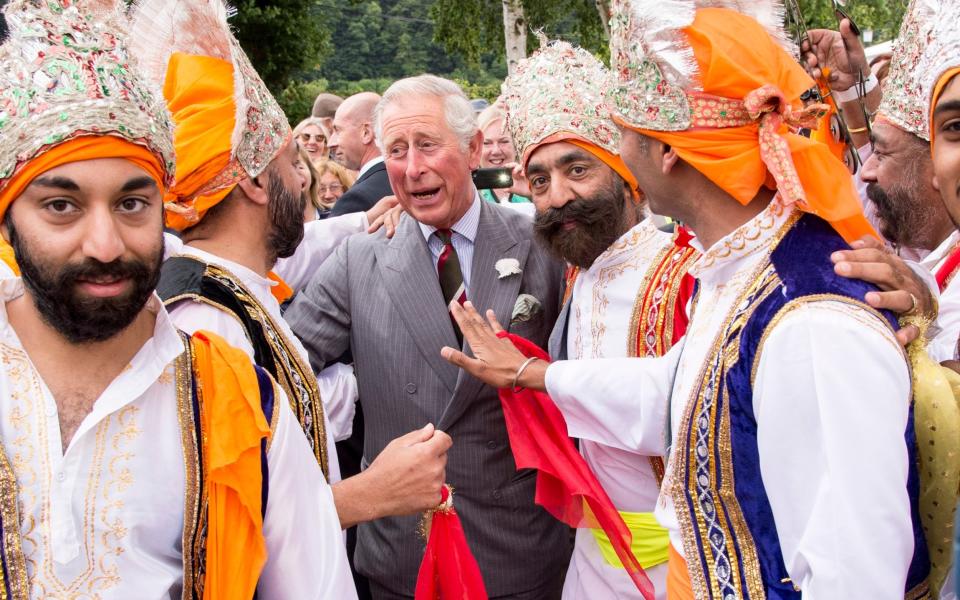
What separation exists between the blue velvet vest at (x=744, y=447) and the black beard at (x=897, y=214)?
4.65 ft

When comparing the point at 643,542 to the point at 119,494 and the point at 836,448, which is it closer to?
the point at 836,448

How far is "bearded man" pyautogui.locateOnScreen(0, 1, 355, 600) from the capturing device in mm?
1888

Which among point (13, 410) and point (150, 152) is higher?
point (150, 152)

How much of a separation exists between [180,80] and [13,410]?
51.6 inches

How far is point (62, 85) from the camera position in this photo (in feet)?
6.34

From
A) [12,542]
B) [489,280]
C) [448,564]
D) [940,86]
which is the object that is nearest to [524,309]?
[489,280]

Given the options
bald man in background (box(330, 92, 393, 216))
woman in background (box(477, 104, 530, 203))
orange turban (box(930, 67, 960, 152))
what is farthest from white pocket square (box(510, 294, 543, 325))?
woman in background (box(477, 104, 530, 203))

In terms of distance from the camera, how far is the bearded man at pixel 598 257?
3.21m

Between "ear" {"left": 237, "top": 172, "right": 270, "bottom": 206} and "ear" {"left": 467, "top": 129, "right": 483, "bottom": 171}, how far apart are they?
111cm

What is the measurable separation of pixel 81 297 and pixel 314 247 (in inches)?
103

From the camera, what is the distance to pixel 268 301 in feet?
9.75

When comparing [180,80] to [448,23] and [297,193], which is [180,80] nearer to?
[297,193]

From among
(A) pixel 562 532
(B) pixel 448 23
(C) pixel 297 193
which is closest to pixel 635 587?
(A) pixel 562 532

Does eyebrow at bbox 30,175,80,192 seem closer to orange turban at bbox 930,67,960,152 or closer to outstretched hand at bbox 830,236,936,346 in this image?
outstretched hand at bbox 830,236,936,346
